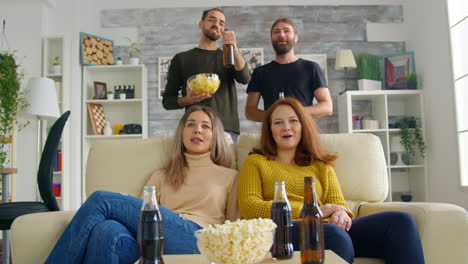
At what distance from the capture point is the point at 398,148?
4988 millimetres

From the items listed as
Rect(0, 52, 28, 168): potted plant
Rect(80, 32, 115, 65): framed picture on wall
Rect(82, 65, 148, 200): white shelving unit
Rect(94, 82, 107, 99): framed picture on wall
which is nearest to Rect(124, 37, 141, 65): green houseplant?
Rect(82, 65, 148, 200): white shelving unit

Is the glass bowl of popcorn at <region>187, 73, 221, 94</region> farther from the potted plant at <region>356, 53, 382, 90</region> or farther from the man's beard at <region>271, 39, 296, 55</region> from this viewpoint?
the potted plant at <region>356, 53, 382, 90</region>

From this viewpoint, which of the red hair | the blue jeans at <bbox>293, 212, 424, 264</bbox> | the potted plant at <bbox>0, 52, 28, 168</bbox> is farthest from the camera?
the potted plant at <bbox>0, 52, 28, 168</bbox>

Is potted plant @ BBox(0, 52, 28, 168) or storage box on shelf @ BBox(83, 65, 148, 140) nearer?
potted plant @ BBox(0, 52, 28, 168)

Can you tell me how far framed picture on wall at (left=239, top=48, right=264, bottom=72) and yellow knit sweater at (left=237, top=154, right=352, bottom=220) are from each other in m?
3.23

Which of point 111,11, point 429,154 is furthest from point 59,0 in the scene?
point 429,154

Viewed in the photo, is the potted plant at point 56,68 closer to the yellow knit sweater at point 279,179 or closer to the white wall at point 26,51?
the white wall at point 26,51

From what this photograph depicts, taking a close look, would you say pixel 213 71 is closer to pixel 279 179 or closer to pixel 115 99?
pixel 279 179

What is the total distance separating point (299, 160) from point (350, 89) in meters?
3.33

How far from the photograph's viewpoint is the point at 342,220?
1.83 metres

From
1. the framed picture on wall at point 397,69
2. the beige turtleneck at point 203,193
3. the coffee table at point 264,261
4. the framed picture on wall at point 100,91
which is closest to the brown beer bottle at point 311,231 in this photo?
the coffee table at point 264,261

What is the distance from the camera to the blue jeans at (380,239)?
1.69m

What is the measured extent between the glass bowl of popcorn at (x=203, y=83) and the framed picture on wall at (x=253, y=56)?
2.75m

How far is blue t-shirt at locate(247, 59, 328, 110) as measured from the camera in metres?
2.87
